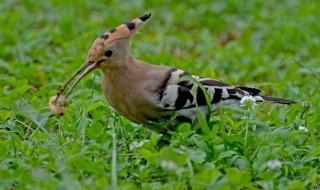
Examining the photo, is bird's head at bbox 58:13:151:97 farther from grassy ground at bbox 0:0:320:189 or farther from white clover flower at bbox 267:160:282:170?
white clover flower at bbox 267:160:282:170

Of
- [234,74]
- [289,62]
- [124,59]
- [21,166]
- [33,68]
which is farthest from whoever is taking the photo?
[289,62]

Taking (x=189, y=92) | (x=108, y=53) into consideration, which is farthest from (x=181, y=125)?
(x=108, y=53)

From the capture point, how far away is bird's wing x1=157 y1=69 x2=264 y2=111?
4.50 meters

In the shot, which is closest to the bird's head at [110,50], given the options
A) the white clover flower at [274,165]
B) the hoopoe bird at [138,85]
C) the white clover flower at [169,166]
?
the hoopoe bird at [138,85]

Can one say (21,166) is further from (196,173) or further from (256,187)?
(256,187)

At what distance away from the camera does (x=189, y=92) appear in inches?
181

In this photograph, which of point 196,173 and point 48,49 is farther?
point 48,49

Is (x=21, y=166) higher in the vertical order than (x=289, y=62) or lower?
higher

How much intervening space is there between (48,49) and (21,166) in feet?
11.5

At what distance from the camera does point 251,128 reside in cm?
479

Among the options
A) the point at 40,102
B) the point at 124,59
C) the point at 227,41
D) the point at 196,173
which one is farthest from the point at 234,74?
the point at 196,173

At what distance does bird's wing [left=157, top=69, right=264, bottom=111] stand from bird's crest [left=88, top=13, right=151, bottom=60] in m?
0.34

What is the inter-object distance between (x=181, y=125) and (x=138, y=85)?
34 centimetres

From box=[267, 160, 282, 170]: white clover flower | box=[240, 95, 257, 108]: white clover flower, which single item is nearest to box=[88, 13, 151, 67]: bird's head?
box=[240, 95, 257, 108]: white clover flower
